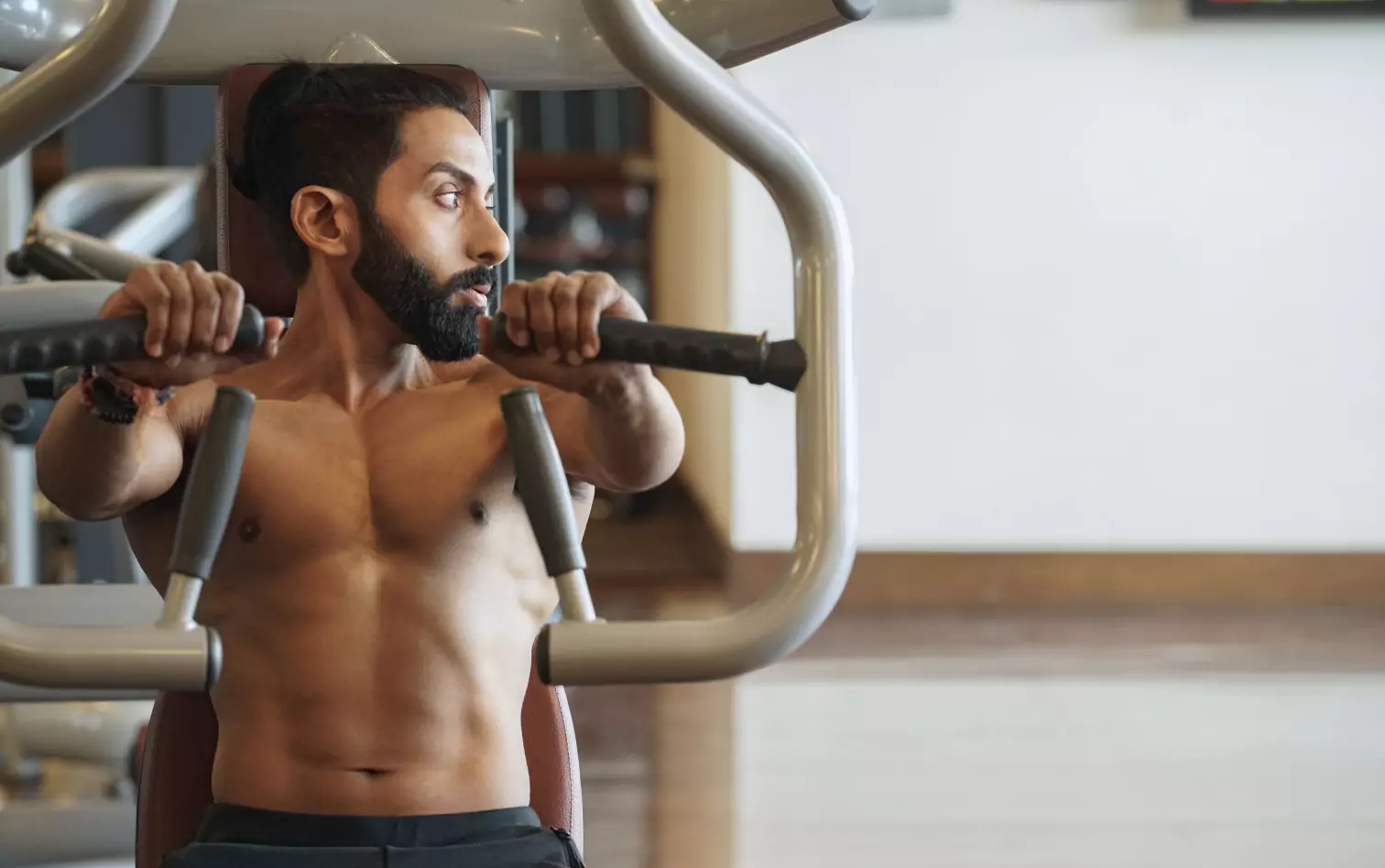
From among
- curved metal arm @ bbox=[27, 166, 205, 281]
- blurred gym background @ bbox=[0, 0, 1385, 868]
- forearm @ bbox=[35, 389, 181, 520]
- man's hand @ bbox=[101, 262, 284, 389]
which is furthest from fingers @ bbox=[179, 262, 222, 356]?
blurred gym background @ bbox=[0, 0, 1385, 868]

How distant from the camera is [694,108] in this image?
66 centimetres

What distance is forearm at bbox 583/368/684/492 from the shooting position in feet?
2.47

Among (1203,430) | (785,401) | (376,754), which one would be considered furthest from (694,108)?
(1203,430)

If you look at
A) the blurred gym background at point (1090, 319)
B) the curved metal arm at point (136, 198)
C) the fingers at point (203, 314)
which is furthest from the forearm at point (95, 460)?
the blurred gym background at point (1090, 319)

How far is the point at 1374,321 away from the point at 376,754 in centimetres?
257

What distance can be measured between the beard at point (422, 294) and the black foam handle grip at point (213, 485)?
14cm

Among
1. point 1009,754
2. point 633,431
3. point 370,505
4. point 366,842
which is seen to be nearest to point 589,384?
point 633,431

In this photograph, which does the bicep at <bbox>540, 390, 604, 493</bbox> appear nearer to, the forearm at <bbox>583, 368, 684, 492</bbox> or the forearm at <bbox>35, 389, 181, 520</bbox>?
the forearm at <bbox>583, 368, 684, 492</bbox>

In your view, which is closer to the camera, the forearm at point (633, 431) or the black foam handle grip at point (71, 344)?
the black foam handle grip at point (71, 344)

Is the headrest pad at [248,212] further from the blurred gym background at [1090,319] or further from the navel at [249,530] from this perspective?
the blurred gym background at [1090,319]

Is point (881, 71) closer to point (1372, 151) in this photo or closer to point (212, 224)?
point (1372, 151)

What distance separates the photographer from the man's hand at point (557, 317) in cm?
65

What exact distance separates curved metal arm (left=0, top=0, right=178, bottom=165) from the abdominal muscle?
264mm

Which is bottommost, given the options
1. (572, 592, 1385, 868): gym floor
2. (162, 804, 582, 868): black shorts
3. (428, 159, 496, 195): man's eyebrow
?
(572, 592, 1385, 868): gym floor
